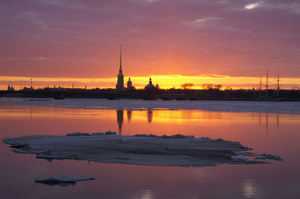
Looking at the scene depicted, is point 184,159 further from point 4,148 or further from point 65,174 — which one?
point 4,148

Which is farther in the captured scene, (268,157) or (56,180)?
(268,157)

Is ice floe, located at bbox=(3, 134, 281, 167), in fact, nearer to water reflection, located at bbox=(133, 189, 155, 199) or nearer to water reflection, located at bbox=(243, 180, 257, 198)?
water reflection, located at bbox=(243, 180, 257, 198)

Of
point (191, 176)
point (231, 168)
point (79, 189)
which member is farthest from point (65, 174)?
point (231, 168)

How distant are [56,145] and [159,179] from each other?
734 centimetres

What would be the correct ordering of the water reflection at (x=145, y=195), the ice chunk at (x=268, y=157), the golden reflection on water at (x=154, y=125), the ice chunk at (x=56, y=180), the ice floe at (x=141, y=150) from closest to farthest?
the water reflection at (x=145, y=195) < the ice chunk at (x=56, y=180) < the ice floe at (x=141, y=150) < the ice chunk at (x=268, y=157) < the golden reflection on water at (x=154, y=125)

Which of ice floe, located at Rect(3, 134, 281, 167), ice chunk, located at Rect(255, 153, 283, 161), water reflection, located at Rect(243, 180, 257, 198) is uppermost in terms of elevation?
ice floe, located at Rect(3, 134, 281, 167)

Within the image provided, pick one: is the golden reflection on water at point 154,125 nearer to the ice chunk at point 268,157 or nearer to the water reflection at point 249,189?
the ice chunk at point 268,157

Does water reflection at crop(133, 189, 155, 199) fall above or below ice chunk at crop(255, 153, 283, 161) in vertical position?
below

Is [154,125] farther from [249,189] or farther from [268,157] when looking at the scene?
[249,189]

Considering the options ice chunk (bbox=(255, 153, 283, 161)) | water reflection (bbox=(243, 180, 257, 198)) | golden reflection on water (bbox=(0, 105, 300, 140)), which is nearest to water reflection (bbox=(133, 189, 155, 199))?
water reflection (bbox=(243, 180, 257, 198))

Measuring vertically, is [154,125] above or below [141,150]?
below

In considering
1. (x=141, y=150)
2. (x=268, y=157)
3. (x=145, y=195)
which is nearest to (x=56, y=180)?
(x=145, y=195)

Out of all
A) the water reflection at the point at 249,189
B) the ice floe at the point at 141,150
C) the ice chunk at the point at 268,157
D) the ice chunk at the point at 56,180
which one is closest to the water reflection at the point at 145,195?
the ice chunk at the point at 56,180

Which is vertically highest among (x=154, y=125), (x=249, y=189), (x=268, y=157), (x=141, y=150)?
(x=141, y=150)
